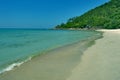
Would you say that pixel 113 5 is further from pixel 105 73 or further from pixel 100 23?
pixel 105 73

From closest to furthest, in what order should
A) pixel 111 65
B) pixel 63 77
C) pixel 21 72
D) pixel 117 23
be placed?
1. pixel 63 77
2. pixel 21 72
3. pixel 111 65
4. pixel 117 23

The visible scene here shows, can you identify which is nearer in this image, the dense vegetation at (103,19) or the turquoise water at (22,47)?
the turquoise water at (22,47)

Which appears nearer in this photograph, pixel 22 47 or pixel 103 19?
pixel 22 47

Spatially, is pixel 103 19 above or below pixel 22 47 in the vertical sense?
below

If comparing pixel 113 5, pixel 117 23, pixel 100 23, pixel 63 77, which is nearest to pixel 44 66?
pixel 63 77

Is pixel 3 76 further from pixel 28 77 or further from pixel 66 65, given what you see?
pixel 66 65

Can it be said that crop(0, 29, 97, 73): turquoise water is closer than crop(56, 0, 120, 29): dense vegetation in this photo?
Yes

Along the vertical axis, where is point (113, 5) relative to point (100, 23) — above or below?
above

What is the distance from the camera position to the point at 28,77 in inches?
337

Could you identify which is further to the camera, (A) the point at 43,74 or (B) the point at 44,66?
(B) the point at 44,66

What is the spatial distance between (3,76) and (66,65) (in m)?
3.16

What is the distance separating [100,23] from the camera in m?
120

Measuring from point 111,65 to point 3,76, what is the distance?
4527 mm

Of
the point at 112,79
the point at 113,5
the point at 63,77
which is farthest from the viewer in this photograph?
the point at 113,5
